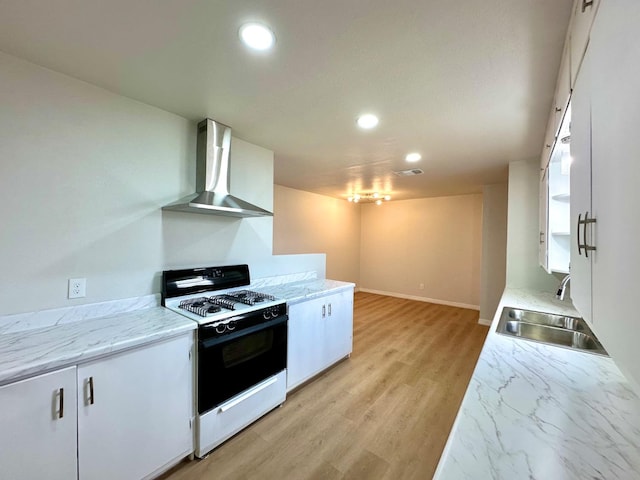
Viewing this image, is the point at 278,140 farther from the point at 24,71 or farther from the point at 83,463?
the point at 83,463

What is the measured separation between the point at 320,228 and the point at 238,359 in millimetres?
4420

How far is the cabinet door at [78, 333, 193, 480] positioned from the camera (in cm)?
138

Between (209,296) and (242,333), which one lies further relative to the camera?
(209,296)

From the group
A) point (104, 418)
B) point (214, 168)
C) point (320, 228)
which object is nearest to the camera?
point (104, 418)

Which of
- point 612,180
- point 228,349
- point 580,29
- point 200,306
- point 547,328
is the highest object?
point 580,29

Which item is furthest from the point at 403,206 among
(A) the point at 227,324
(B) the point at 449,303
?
(A) the point at 227,324

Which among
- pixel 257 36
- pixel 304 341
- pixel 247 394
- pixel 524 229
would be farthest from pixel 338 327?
pixel 257 36

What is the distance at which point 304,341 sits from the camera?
2.60m

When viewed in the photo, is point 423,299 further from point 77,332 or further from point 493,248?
point 77,332

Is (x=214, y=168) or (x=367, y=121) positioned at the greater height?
Answer: (x=367, y=121)

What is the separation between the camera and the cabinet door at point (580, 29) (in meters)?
0.82

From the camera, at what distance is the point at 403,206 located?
6664 mm

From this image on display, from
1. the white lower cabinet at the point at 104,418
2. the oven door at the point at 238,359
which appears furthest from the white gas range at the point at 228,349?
the white lower cabinet at the point at 104,418

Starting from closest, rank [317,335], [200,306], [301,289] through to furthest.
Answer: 1. [200,306]
2. [317,335]
3. [301,289]
